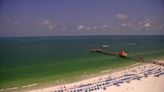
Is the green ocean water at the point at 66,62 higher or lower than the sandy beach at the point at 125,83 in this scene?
higher

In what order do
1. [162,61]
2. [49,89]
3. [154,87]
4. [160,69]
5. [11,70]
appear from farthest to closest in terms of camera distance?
[11,70] → [162,61] → [160,69] → [49,89] → [154,87]

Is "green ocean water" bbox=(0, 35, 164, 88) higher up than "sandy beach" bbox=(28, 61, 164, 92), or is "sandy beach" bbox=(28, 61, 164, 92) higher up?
"green ocean water" bbox=(0, 35, 164, 88)

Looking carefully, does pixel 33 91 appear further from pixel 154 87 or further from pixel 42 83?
pixel 154 87

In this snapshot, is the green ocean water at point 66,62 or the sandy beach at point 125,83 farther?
the green ocean water at point 66,62

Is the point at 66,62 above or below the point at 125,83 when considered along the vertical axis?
above

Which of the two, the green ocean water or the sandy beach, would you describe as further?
the green ocean water

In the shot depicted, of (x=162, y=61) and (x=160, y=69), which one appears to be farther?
(x=162, y=61)

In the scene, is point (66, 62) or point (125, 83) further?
point (66, 62)

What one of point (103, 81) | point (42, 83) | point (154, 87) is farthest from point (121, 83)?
point (42, 83)
